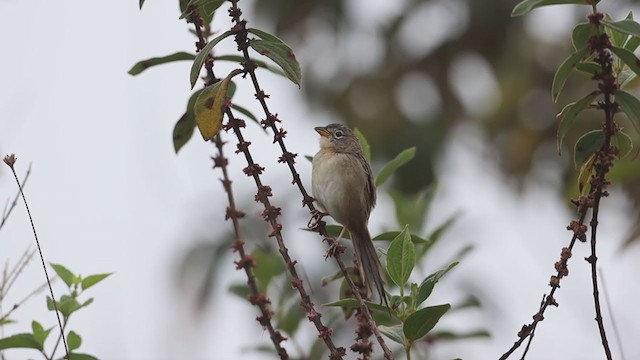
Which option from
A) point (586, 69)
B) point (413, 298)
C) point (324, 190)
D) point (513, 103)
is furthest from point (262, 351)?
point (513, 103)

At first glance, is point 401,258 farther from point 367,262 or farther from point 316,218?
point 367,262

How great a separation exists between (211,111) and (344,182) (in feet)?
6.40

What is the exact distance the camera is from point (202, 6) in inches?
100

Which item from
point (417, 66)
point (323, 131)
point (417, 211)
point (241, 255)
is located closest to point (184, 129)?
point (241, 255)

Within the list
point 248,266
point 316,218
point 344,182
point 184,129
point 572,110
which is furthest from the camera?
point 344,182

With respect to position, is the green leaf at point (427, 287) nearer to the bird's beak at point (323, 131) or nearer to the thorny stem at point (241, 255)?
the thorny stem at point (241, 255)

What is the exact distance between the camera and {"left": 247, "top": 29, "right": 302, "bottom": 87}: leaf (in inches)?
95.8

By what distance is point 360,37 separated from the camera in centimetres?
1277

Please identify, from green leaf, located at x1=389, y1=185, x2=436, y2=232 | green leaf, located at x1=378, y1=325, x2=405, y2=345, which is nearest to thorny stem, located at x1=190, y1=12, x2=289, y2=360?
green leaf, located at x1=378, y1=325, x2=405, y2=345

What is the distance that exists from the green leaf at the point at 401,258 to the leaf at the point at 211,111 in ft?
1.71

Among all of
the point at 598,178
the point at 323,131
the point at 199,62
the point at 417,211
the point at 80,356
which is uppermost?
the point at 323,131

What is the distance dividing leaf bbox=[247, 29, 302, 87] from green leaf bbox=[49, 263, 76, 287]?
2.75 feet

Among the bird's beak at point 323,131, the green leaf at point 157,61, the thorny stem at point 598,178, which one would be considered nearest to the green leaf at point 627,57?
the thorny stem at point 598,178

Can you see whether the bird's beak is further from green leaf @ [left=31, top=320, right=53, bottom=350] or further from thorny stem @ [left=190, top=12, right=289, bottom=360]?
green leaf @ [left=31, top=320, right=53, bottom=350]
